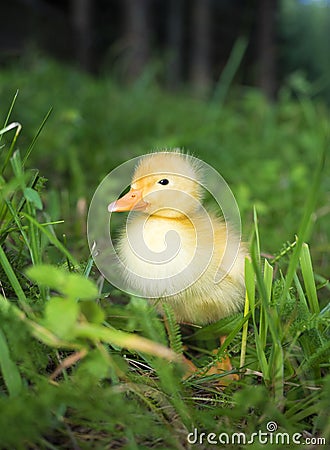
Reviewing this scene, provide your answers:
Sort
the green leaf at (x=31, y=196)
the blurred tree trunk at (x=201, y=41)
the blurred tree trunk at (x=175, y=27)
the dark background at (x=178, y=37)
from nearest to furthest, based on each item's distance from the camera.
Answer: the green leaf at (x=31, y=196) → the dark background at (x=178, y=37) → the blurred tree trunk at (x=201, y=41) → the blurred tree trunk at (x=175, y=27)

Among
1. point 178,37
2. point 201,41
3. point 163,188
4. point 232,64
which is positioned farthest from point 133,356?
point 178,37

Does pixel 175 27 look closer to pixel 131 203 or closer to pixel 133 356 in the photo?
pixel 131 203

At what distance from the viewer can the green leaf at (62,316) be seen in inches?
27.1

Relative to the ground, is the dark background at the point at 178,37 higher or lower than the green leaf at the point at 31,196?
lower

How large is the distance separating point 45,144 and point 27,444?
5.71ft

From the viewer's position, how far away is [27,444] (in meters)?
0.75

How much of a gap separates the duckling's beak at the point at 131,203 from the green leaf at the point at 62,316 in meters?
0.32

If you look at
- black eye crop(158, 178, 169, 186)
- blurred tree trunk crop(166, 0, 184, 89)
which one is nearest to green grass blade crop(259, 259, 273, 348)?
black eye crop(158, 178, 169, 186)

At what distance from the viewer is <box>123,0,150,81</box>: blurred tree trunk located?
623 cm

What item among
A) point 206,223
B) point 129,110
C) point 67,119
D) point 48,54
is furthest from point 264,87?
point 206,223

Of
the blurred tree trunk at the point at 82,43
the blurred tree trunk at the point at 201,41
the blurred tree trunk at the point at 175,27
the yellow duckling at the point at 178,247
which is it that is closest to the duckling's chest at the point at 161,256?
the yellow duckling at the point at 178,247

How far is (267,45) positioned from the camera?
818 cm

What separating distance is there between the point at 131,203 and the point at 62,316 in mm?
364

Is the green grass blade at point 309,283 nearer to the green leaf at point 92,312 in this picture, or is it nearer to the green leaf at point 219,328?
the green leaf at point 219,328
